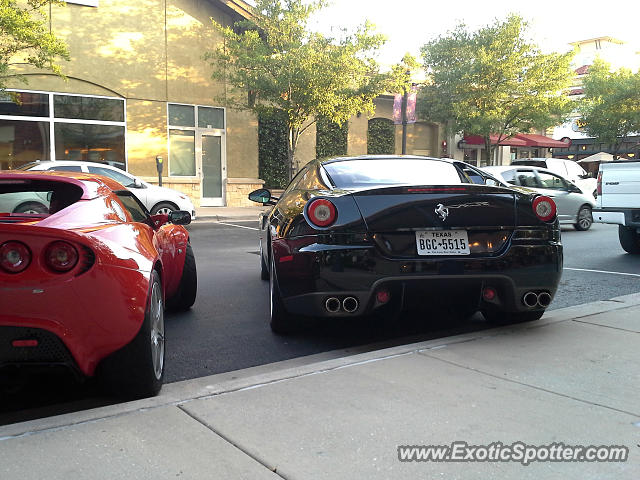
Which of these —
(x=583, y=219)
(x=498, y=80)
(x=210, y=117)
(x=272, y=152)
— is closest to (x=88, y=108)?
(x=210, y=117)

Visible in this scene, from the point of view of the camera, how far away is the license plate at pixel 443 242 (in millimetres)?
4168

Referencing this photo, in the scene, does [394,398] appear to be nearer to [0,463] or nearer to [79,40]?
[0,463]

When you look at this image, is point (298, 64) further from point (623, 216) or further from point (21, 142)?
point (623, 216)

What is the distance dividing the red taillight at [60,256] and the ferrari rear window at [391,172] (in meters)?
2.23

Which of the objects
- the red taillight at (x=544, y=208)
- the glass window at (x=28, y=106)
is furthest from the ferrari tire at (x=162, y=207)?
the red taillight at (x=544, y=208)

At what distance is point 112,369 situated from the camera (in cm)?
310

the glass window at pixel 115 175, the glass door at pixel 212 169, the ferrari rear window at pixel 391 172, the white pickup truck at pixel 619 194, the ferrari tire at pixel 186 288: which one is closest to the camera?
the ferrari rear window at pixel 391 172

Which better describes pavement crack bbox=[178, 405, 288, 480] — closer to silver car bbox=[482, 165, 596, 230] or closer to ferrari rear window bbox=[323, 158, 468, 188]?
ferrari rear window bbox=[323, 158, 468, 188]

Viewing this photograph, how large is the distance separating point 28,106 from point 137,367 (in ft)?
56.7

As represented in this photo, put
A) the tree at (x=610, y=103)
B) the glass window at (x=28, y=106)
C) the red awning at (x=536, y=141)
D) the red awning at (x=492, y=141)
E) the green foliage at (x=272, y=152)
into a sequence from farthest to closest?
the tree at (x=610, y=103), the red awning at (x=536, y=141), the red awning at (x=492, y=141), the green foliage at (x=272, y=152), the glass window at (x=28, y=106)

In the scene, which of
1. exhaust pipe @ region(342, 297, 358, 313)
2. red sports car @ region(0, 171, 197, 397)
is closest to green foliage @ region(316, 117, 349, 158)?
exhaust pipe @ region(342, 297, 358, 313)

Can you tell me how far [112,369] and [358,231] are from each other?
5.87ft

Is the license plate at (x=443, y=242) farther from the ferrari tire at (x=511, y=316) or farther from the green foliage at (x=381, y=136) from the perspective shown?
the green foliage at (x=381, y=136)

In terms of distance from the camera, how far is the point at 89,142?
1914 cm
